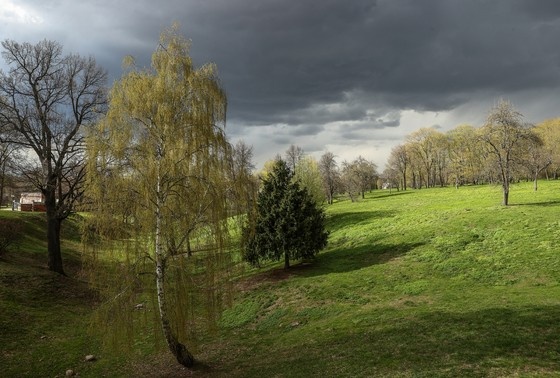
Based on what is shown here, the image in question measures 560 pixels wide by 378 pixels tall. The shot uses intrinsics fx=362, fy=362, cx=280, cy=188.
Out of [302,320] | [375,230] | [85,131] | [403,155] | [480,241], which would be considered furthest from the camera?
[403,155]

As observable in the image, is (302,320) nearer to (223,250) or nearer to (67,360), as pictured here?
(223,250)

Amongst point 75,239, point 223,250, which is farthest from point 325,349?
point 75,239

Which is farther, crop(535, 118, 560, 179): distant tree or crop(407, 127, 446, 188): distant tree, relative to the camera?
crop(407, 127, 446, 188): distant tree

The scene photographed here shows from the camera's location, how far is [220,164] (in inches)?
516

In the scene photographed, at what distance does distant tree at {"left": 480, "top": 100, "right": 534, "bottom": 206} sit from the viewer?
36.6 m

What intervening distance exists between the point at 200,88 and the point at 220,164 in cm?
289

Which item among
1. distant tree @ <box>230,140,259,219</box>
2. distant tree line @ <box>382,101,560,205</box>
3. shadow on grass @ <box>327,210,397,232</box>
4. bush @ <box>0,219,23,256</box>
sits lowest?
shadow on grass @ <box>327,210,397,232</box>

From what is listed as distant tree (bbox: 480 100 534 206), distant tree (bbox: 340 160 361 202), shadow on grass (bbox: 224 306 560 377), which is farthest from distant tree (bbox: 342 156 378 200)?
shadow on grass (bbox: 224 306 560 377)

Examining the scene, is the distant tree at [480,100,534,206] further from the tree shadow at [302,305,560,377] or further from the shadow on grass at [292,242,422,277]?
the tree shadow at [302,305,560,377]

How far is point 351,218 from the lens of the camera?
158ft

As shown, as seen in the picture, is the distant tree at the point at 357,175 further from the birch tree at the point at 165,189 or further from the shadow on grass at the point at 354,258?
the birch tree at the point at 165,189

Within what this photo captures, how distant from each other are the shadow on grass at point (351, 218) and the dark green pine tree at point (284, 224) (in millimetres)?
16197

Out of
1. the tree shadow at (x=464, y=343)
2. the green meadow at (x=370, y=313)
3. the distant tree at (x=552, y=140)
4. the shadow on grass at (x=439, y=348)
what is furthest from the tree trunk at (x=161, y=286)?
the distant tree at (x=552, y=140)

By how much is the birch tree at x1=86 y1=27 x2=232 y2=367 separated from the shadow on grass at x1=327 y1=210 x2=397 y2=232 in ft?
105
